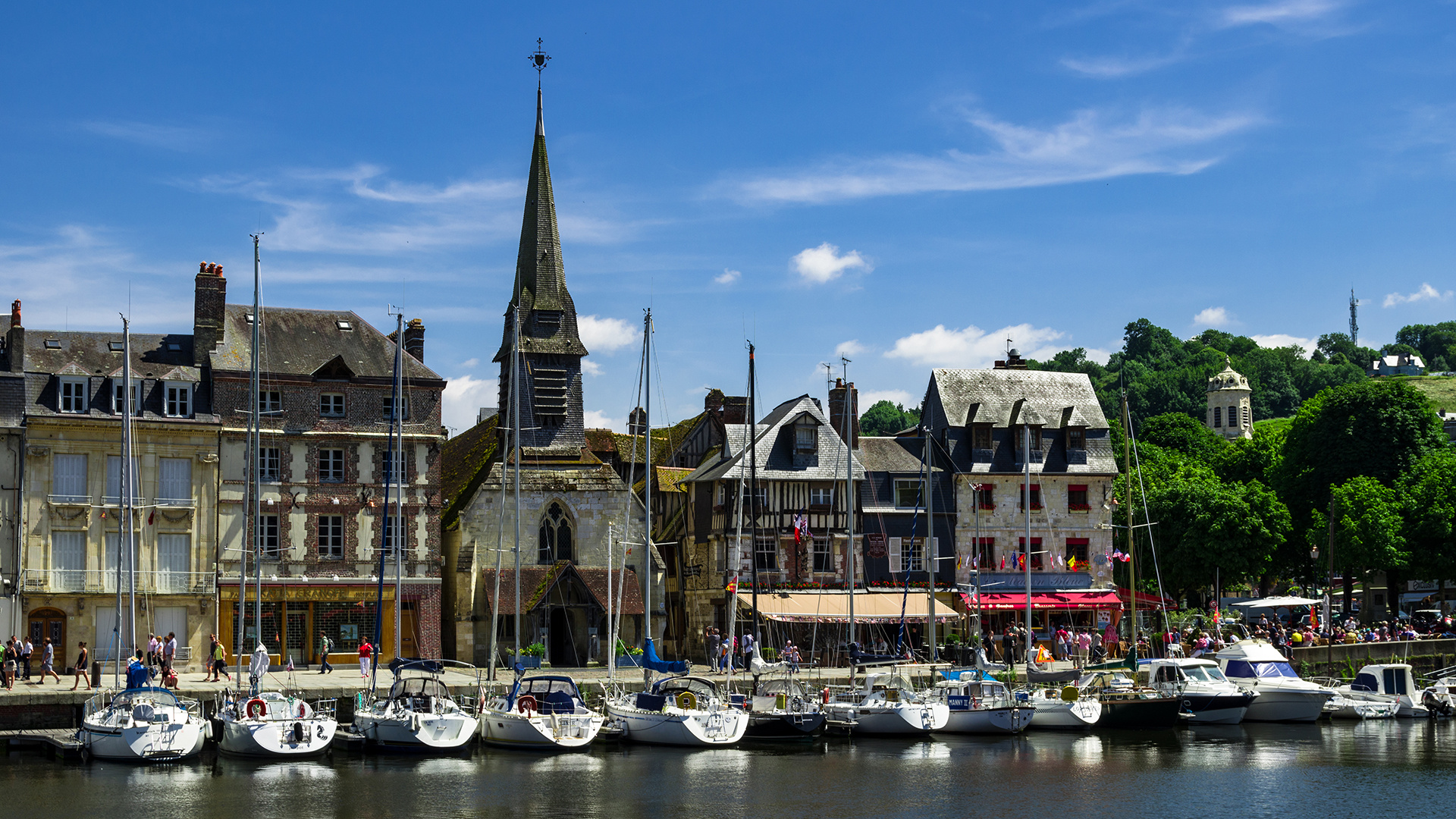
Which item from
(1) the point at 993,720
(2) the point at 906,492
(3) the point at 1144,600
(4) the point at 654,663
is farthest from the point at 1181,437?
(4) the point at 654,663

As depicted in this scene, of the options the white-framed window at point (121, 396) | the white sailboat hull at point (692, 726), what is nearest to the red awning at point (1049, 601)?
the white sailboat hull at point (692, 726)

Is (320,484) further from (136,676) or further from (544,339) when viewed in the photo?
(136,676)

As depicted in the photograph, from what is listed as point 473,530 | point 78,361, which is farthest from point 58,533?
point 473,530

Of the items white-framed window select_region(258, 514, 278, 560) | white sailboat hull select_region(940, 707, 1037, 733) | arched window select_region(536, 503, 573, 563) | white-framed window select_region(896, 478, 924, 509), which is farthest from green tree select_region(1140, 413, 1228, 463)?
white-framed window select_region(258, 514, 278, 560)

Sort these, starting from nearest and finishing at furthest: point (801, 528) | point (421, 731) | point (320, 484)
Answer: point (421, 731)
point (320, 484)
point (801, 528)

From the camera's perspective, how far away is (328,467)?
44031 mm

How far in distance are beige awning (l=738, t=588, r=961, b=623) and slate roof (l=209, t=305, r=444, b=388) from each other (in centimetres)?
1257

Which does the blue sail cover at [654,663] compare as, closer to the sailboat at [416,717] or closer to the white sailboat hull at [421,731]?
the sailboat at [416,717]

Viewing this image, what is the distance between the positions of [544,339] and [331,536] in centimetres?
978

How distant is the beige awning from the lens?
153ft

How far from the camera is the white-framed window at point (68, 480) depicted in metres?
41.2

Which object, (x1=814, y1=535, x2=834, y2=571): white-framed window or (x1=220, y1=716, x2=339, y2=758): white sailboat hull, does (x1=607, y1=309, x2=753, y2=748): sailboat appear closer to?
(x1=220, y1=716, x2=339, y2=758): white sailboat hull

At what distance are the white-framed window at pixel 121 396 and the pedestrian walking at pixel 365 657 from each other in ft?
31.0

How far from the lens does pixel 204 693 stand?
35.0 meters
